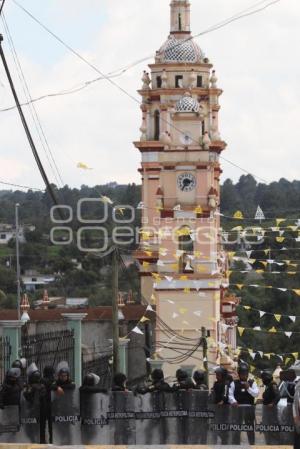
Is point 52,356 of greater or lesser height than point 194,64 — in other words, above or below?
below

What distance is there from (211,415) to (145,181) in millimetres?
55106

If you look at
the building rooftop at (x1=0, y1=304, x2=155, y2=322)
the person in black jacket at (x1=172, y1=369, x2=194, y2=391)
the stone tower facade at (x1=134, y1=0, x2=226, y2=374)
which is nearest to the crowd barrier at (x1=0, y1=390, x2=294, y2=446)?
the person in black jacket at (x1=172, y1=369, x2=194, y2=391)

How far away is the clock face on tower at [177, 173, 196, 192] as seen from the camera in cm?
7894

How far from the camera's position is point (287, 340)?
90.2 m

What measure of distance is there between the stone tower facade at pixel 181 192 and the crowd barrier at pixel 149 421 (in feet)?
130

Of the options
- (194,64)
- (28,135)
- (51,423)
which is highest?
(194,64)

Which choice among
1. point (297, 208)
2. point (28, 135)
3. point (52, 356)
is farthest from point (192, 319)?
point (297, 208)

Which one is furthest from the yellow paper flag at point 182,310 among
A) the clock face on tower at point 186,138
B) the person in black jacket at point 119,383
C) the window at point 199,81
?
the person in black jacket at point 119,383

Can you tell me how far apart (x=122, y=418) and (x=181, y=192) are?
164ft

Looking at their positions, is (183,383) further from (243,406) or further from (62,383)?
(62,383)

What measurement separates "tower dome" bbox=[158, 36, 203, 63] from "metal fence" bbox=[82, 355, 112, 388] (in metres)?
36.2

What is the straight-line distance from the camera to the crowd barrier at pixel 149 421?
28.4 meters

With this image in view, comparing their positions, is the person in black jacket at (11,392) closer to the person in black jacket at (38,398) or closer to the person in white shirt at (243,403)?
the person in black jacket at (38,398)

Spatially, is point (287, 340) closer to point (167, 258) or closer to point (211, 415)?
point (167, 258)
